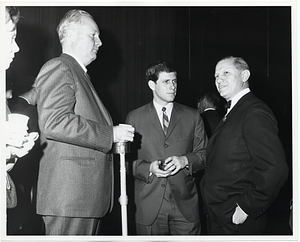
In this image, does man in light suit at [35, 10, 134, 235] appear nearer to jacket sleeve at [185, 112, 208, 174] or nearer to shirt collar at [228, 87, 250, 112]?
jacket sleeve at [185, 112, 208, 174]

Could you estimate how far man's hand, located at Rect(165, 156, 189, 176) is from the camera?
2.02m

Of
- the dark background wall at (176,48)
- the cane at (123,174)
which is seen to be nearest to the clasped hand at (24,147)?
the dark background wall at (176,48)

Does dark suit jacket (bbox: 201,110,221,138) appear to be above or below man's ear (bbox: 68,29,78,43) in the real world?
below

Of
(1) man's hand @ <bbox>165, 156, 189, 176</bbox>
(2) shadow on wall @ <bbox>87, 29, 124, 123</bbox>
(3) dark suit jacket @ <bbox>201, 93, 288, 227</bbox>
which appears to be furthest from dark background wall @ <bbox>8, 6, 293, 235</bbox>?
(1) man's hand @ <bbox>165, 156, 189, 176</bbox>

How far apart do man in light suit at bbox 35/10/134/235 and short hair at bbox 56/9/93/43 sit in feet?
0.76

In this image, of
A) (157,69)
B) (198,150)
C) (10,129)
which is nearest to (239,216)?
(198,150)

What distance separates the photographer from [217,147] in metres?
1.94

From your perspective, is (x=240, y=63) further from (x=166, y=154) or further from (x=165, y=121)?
(x=166, y=154)

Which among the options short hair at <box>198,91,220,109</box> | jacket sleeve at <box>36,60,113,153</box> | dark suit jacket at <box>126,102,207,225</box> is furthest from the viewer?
short hair at <box>198,91,220,109</box>

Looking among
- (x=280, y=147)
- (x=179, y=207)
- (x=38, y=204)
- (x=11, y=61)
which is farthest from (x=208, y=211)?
(x=11, y=61)

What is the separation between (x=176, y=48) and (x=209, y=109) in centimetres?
53

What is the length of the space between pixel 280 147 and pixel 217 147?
1.21 ft

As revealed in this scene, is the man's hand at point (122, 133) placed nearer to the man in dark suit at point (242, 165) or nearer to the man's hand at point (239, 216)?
the man in dark suit at point (242, 165)

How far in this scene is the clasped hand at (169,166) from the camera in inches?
79.4
